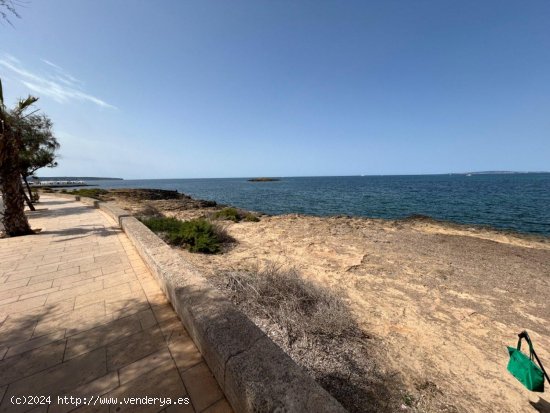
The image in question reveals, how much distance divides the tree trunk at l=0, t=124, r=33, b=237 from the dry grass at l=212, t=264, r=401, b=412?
7.17 m

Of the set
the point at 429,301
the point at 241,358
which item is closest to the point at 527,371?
the point at 241,358

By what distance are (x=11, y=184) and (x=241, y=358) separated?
9.66 meters

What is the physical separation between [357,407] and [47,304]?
174 inches

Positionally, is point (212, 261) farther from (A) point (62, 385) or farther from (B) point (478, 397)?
(B) point (478, 397)

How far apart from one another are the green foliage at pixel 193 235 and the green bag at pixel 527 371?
23.6 ft

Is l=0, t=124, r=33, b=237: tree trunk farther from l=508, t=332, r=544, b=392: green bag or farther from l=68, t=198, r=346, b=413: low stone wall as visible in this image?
l=508, t=332, r=544, b=392: green bag

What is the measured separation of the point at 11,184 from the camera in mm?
7223

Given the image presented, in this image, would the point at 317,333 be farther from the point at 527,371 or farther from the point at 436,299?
the point at 436,299

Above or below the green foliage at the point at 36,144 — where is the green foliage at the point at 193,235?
below

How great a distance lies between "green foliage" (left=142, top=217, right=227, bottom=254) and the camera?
799cm

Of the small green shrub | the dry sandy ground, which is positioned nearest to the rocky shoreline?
the dry sandy ground

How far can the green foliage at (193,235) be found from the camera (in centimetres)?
799

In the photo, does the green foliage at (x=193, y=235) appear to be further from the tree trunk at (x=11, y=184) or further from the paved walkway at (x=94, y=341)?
the tree trunk at (x=11, y=184)

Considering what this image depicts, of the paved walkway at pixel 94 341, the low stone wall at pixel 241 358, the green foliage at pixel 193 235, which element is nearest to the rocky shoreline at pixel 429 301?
the green foliage at pixel 193 235
